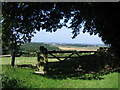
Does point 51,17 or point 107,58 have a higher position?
point 51,17

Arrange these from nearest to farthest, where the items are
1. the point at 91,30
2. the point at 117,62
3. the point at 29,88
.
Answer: the point at 29,88, the point at 117,62, the point at 91,30

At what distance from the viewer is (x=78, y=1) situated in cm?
1652

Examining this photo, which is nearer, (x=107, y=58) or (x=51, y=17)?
(x=107, y=58)

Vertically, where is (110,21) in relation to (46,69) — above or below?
above

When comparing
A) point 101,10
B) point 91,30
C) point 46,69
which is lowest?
point 46,69

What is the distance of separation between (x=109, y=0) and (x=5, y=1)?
29.7 ft

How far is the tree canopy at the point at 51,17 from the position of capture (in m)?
16.1

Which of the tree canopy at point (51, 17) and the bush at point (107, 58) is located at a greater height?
the tree canopy at point (51, 17)

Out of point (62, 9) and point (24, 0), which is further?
point (62, 9)

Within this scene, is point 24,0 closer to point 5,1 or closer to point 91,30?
point 5,1

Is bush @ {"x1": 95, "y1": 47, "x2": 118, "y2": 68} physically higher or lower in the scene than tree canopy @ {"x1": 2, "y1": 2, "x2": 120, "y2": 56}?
lower

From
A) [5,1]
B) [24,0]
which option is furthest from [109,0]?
[5,1]

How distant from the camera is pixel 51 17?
65.5 feet

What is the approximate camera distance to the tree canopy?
16094 mm
